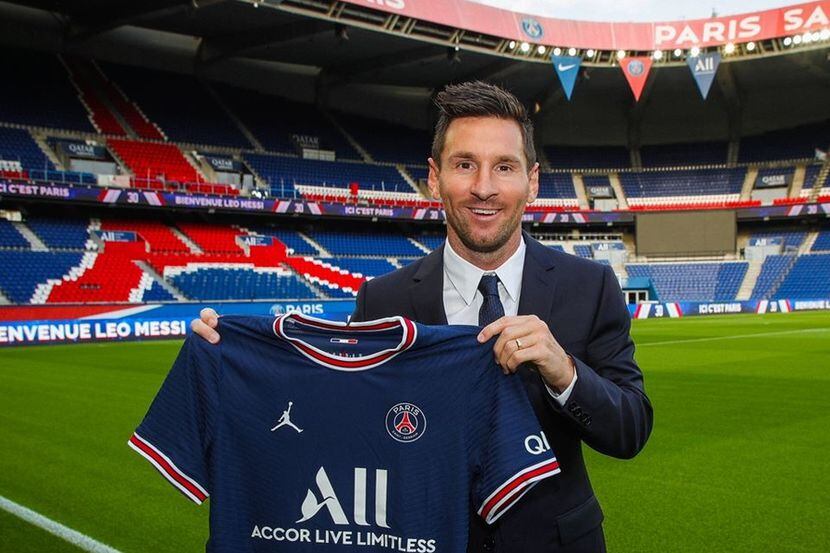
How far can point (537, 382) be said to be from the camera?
2.57 m

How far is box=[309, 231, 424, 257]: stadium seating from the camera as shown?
4012 centimetres

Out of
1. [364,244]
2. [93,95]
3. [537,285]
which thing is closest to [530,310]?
[537,285]

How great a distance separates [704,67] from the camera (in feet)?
127

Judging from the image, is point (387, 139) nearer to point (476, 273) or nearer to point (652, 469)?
point (652, 469)

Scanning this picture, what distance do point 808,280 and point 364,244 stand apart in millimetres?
25640

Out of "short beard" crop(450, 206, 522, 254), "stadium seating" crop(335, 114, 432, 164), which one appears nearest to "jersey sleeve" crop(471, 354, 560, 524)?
"short beard" crop(450, 206, 522, 254)

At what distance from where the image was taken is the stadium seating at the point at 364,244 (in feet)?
132

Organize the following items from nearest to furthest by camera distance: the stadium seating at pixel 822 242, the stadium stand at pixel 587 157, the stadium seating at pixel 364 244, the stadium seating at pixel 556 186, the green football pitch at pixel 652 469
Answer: the green football pitch at pixel 652 469
the stadium seating at pixel 364 244
the stadium seating at pixel 822 242
the stadium seating at pixel 556 186
the stadium stand at pixel 587 157

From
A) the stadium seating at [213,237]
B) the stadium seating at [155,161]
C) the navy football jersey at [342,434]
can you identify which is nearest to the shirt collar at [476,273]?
the navy football jersey at [342,434]

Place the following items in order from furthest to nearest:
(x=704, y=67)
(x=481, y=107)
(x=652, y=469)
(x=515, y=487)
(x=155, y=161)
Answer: (x=704, y=67)
(x=155, y=161)
(x=652, y=469)
(x=481, y=107)
(x=515, y=487)

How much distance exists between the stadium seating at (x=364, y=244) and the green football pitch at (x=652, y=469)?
2616cm

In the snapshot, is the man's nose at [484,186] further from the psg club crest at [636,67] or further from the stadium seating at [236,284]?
the psg club crest at [636,67]

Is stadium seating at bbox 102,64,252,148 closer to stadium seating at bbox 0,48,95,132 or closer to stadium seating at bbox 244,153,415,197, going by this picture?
stadium seating at bbox 244,153,415,197

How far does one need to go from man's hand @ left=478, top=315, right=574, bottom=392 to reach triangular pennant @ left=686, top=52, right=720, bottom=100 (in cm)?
4043
